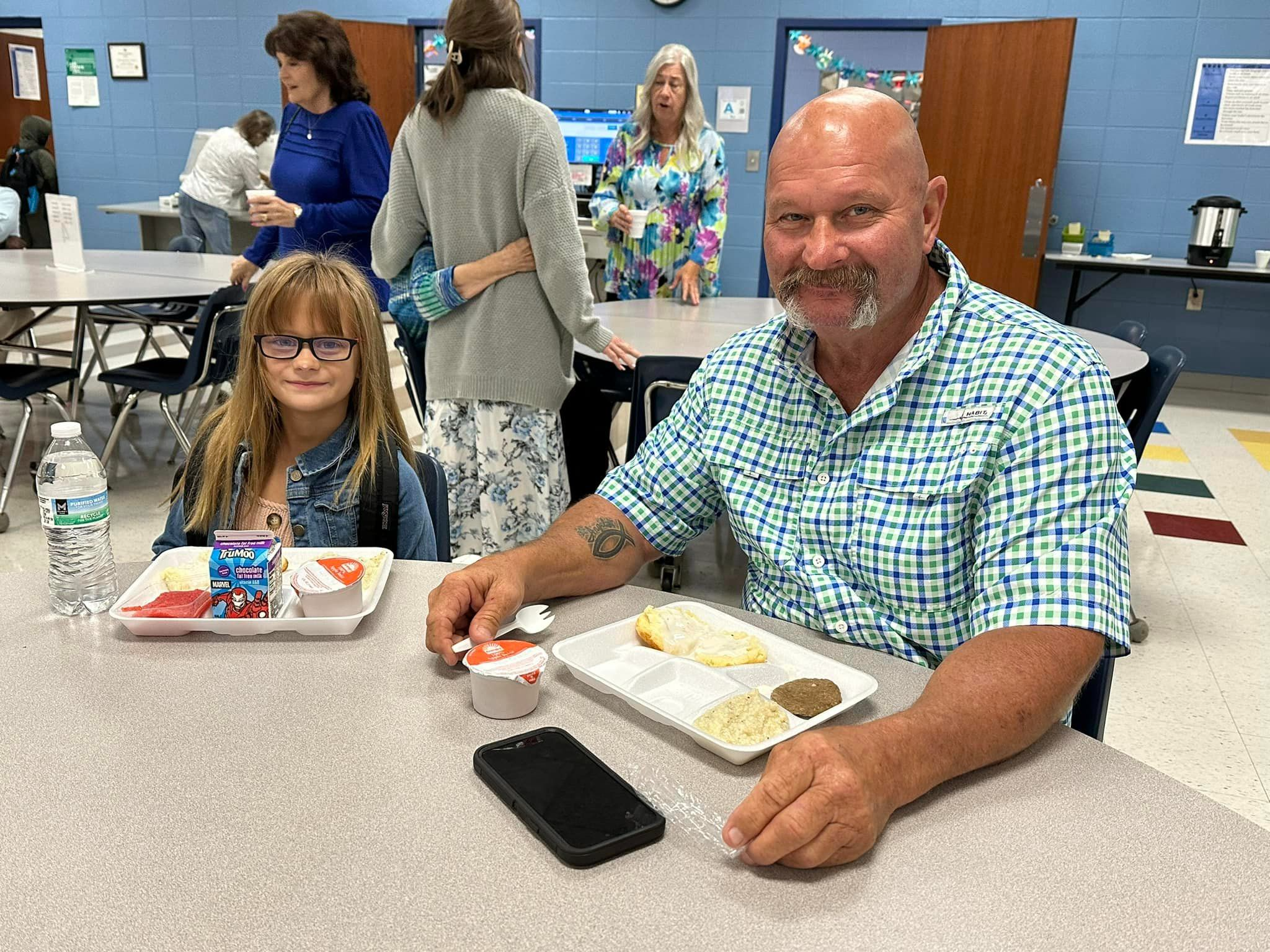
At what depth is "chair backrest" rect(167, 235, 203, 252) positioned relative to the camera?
6281 mm

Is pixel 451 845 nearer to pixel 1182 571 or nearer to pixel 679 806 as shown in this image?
pixel 679 806

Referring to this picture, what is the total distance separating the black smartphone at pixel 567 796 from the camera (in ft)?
2.61

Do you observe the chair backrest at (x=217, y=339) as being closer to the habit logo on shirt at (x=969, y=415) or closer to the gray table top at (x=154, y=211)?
the habit logo on shirt at (x=969, y=415)

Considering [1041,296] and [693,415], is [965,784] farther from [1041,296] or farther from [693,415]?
[1041,296]

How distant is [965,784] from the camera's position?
0.90 meters

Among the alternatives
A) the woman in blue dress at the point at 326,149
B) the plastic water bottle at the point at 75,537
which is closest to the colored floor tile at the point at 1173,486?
the woman in blue dress at the point at 326,149

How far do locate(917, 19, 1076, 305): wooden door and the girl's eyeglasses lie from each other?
5356 millimetres

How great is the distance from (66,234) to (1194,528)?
4.58m

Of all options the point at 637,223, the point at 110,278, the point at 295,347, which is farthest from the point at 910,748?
the point at 110,278

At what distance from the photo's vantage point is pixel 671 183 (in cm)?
382

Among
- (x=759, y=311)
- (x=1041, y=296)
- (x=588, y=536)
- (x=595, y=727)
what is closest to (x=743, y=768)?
(x=595, y=727)

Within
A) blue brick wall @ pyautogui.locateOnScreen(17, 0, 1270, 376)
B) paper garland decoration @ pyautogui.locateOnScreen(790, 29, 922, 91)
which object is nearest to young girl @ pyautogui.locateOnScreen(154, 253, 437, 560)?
blue brick wall @ pyautogui.locateOnScreen(17, 0, 1270, 376)

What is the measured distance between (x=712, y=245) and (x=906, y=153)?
271cm

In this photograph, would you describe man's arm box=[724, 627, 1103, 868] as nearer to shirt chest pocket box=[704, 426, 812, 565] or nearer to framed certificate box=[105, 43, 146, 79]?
shirt chest pocket box=[704, 426, 812, 565]
